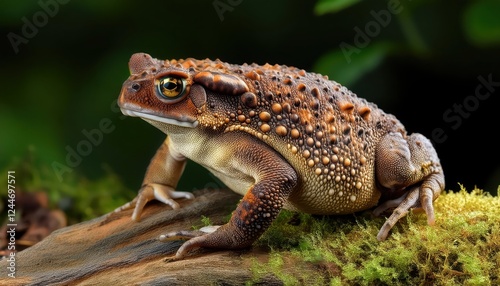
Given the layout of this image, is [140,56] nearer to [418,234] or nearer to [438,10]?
[418,234]

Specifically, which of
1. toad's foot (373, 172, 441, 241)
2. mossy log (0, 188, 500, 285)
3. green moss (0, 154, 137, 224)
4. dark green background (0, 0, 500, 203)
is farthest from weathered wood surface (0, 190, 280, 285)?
dark green background (0, 0, 500, 203)

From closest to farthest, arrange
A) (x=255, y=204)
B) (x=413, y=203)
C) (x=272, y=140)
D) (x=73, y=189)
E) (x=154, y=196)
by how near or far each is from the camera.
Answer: (x=255, y=204) → (x=272, y=140) → (x=413, y=203) → (x=154, y=196) → (x=73, y=189)

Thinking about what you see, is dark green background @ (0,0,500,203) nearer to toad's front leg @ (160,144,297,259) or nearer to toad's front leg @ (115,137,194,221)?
toad's front leg @ (115,137,194,221)

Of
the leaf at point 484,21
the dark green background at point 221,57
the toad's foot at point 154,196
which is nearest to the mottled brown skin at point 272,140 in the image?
the toad's foot at point 154,196

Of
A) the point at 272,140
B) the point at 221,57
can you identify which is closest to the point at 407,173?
the point at 272,140

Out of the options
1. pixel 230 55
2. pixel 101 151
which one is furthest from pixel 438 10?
pixel 101 151

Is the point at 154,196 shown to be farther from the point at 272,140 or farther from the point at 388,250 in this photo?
the point at 388,250
